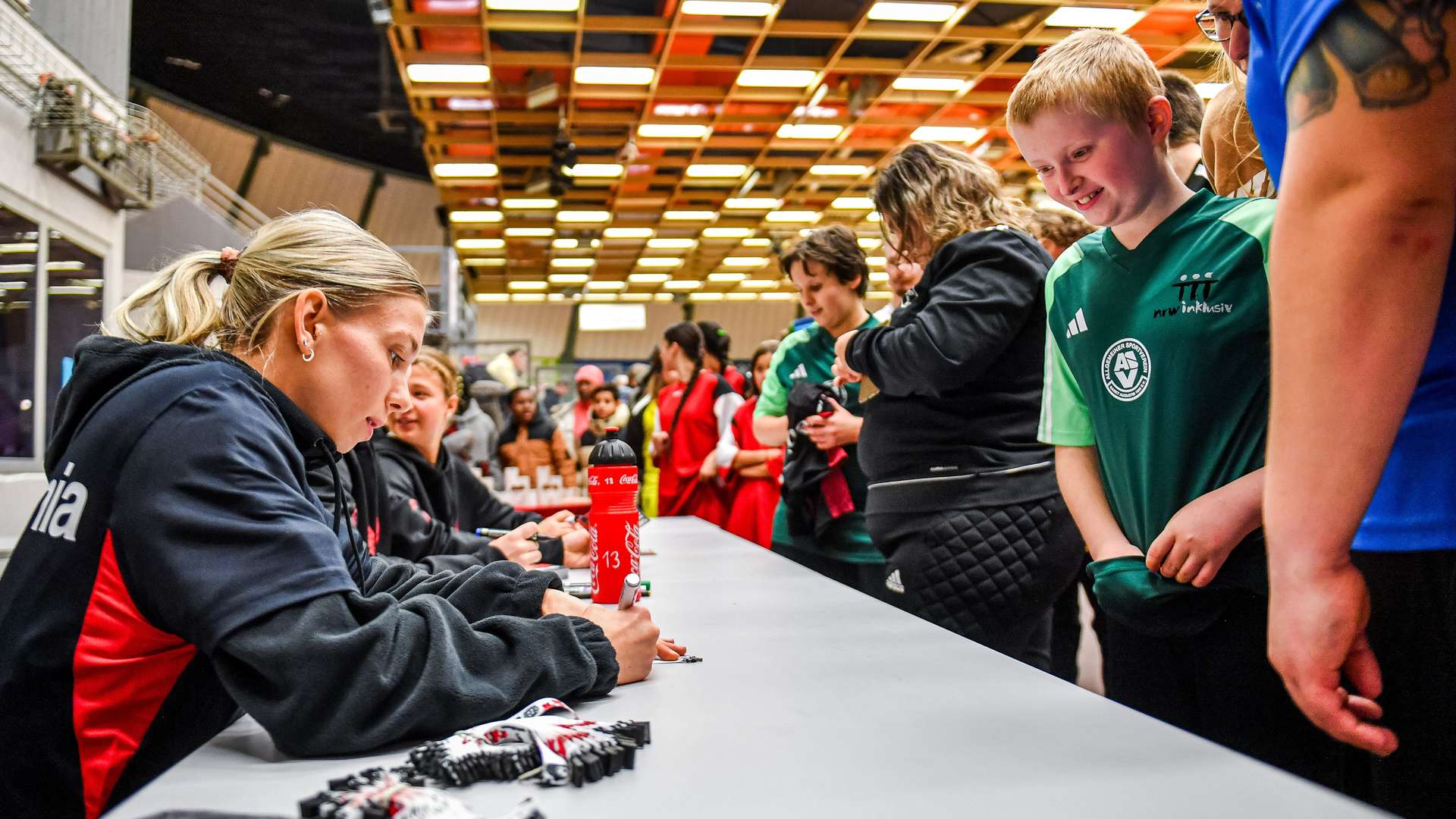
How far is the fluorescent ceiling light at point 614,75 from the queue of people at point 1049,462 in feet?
20.0

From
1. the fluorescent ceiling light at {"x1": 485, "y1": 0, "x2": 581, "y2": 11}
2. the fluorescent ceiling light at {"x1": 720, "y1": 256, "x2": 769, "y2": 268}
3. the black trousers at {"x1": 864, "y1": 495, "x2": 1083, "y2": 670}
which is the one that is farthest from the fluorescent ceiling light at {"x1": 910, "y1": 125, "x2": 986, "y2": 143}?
the black trousers at {"x1": 864, "y1": 495, "x2": 1083, "y2": 670}

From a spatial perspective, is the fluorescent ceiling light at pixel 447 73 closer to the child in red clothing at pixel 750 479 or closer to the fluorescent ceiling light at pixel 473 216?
the fluorescent ceiling light at pixel 473 216

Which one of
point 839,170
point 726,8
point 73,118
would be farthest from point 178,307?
point 839,170

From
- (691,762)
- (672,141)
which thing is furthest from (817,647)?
(672,141)

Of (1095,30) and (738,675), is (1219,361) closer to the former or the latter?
(1095,30)

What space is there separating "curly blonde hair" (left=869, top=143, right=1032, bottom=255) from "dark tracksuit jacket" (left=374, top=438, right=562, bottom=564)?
3.30ft

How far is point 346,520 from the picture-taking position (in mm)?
1260

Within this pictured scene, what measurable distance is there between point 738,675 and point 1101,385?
1.89 feet

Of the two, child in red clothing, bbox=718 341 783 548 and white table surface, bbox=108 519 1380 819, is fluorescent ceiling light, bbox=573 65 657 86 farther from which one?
white table surface, bbox=108 519 1380 819

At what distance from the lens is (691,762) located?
73 centimetres

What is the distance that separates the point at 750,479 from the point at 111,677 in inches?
108

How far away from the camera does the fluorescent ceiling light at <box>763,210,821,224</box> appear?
12180 millimetres

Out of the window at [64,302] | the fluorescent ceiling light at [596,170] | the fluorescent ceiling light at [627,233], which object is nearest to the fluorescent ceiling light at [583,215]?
the fluorescent ceiling light at [627,233]

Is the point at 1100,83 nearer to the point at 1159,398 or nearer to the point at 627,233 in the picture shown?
the point at 1159,398
